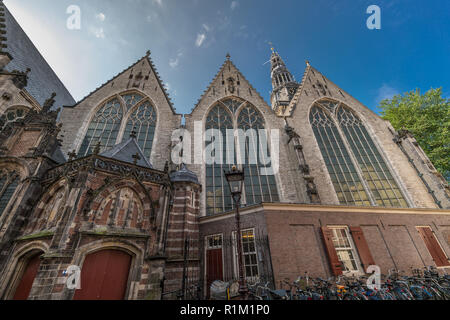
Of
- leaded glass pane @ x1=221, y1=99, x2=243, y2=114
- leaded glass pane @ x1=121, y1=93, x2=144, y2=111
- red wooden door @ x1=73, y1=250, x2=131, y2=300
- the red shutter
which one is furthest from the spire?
red wooden door @ x1=73, y1=250, x2=131, y2=300

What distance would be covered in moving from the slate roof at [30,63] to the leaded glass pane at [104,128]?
3.36 m

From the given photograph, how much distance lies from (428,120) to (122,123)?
1054 inches

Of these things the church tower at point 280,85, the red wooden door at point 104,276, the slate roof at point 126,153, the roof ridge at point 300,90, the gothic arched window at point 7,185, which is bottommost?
the red wooden door at point 104,276

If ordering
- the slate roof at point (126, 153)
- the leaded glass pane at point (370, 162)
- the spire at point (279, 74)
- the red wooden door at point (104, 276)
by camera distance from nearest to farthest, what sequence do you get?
the red wooden door at point (104, 276) → the slate roof at point (126, 153) → the leaded glass pane at point (370, 162) → the spire at point (279, 74)

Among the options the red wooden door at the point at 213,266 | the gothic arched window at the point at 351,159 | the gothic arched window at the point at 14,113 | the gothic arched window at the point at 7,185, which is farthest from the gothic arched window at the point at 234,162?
the gothic arched window at the point at 14,113

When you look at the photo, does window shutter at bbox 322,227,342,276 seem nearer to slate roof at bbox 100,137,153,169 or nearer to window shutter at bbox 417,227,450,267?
window shutter at bbox 417,227,450,267

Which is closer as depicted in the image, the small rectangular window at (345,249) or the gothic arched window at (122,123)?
the small rectangular window at (345,249)

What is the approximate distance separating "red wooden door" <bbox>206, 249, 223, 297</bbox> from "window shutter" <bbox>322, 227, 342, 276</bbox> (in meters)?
4.63

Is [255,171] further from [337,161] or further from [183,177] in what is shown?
[337,161]

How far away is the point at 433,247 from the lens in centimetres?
879

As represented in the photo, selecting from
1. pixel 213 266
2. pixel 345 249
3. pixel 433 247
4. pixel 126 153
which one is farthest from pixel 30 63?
pixel 433 247

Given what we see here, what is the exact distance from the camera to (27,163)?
7.94 metres

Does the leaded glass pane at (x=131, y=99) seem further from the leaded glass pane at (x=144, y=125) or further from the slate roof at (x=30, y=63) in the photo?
the slate roof at (x=30, y=63)

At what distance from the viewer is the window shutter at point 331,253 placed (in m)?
7.28
